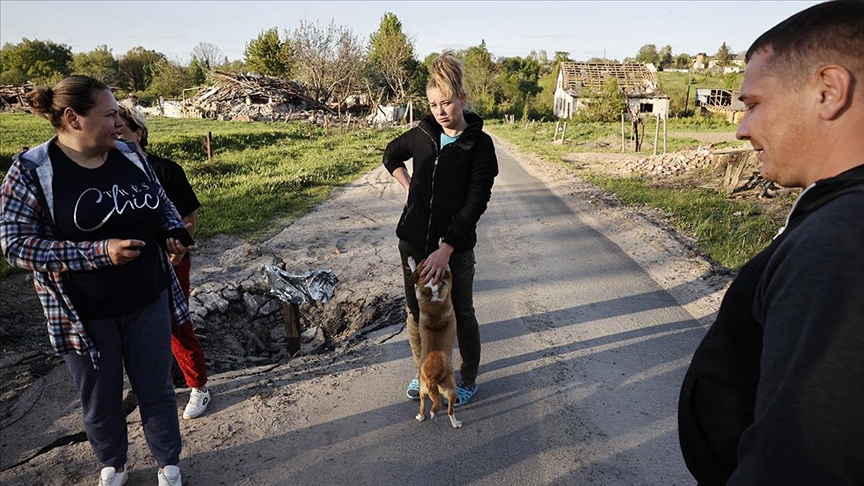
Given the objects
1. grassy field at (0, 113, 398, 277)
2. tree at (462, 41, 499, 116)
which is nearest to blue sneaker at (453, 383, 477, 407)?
grassy field at (0, 113, 398, 277)

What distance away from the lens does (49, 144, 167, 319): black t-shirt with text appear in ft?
8.41

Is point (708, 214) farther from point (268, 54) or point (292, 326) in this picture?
point (268, 54)

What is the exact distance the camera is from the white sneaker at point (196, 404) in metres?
3.72

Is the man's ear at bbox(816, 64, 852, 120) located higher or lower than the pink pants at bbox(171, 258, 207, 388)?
higher

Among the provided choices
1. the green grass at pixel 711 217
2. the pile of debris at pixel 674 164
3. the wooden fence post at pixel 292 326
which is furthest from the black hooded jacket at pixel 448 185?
the pile of debris at pixel 674 164

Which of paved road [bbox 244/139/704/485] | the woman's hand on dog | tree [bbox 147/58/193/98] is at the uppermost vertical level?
tree [bbox 147/58/193/98]

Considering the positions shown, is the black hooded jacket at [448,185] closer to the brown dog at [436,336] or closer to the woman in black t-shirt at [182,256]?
the brown dog at [436,336]

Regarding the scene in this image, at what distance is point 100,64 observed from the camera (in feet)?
226

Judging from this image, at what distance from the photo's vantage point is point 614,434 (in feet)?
11.3

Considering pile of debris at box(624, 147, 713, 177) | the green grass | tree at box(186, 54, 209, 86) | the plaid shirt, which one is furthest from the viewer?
tree at box(186, 54, 209, 86)

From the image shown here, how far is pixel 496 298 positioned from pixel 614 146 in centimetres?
2194

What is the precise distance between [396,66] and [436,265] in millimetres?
48667

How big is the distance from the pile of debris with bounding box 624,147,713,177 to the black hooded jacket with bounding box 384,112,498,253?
13.2 m

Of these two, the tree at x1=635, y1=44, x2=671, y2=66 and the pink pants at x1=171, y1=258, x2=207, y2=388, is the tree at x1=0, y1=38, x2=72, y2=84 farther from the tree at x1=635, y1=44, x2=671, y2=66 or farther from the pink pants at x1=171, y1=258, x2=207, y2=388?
the tree at x1=635, y1=44, x2=671, y2=66
